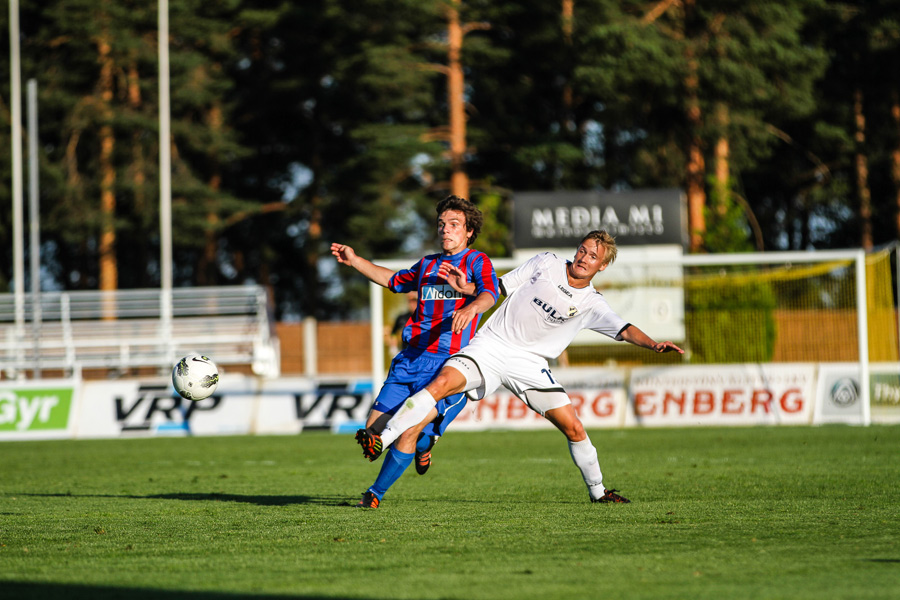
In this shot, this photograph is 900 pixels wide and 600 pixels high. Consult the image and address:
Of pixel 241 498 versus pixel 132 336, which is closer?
pixel 241 498

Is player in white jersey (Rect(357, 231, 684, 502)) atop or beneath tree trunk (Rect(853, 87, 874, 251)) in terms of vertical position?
beneath

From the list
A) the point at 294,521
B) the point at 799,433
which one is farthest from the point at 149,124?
the point at 294,521

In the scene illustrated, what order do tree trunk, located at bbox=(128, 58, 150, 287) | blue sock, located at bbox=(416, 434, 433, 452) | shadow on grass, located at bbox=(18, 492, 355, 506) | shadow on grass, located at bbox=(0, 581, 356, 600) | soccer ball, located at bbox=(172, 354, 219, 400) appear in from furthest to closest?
tree trunk, located at bbox=(128, 58, 150, 287) < soccer ball, located at bbox=(172, 354, 219, 400) < shadow on grass, located at bbox=(18, 492, 355, 506) < blue sock, located at bbox=(416, 434, 433, 452) < shadow on grass, located at bbox=(0, 581, 356, 600)

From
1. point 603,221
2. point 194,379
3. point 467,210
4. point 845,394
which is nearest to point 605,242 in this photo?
point 467,210

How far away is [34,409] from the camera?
19.7 m

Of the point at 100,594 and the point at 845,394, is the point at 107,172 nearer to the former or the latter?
the point at 845,394

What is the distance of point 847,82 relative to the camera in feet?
136

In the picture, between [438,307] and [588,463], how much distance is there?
5.05ft

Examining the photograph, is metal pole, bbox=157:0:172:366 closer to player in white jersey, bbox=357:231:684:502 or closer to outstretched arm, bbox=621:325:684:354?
player in white jersey, bbox=357:231:684:502

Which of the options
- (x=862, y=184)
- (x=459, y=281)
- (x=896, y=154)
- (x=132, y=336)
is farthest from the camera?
(x=862, y=184)

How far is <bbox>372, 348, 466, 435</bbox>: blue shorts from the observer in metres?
8.27

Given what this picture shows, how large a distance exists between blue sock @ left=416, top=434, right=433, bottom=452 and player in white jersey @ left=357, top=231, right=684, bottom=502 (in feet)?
0.88

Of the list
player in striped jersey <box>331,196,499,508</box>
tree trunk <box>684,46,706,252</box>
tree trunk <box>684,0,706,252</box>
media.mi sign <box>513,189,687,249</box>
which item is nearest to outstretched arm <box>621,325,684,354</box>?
player in striped jersey <box>331,196,499,508</box>

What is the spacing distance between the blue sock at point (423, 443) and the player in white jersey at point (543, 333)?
0.27 meters
